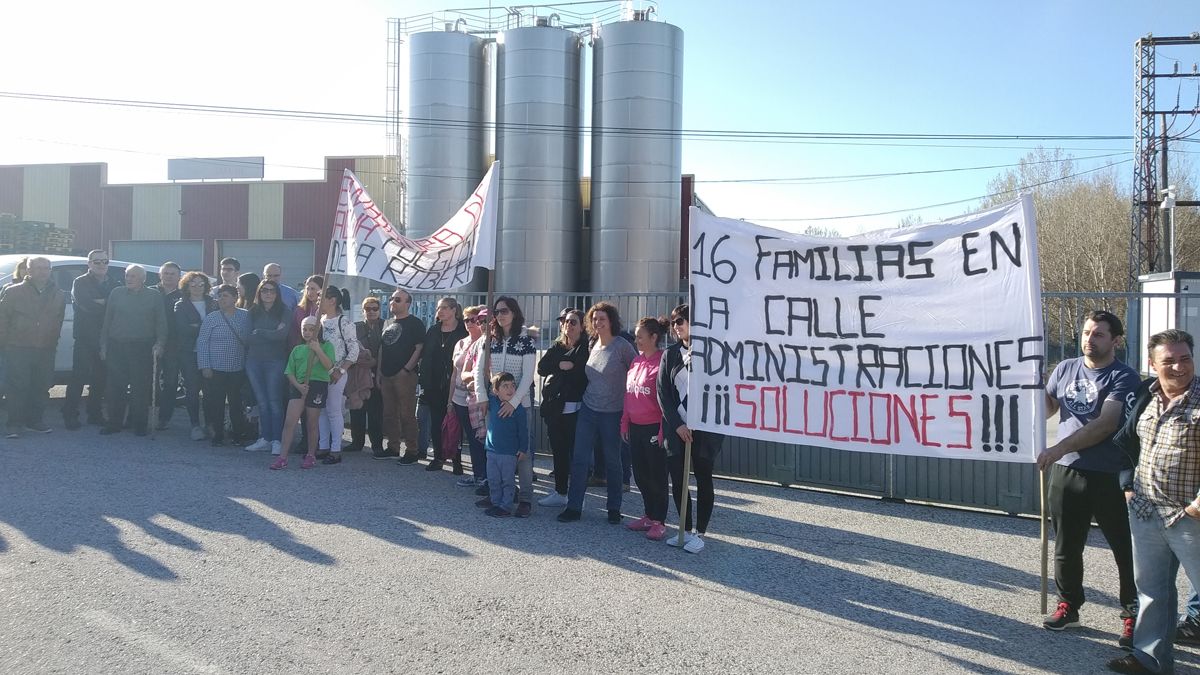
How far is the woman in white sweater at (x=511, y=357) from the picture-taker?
7207mm

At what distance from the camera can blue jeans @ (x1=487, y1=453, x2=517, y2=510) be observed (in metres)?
7.10

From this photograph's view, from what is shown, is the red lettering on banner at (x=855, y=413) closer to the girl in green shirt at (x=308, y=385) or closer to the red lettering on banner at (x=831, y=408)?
the red lettering on banner at (x=831, y=408)

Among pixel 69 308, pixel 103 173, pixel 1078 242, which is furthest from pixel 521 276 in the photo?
pixel 103 173

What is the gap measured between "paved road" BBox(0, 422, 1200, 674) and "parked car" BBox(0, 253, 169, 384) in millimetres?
3667

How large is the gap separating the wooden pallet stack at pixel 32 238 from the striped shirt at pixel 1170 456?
99.7ft

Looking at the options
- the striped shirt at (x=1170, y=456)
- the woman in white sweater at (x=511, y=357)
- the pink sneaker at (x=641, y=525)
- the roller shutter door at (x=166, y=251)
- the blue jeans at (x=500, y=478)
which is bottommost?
the pink sneaker at (x=641, y=525)

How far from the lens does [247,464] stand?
8883 mm

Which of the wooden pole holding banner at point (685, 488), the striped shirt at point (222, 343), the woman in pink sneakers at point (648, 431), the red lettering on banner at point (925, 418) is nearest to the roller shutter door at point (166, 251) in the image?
the striped shirt at point (222, 343)

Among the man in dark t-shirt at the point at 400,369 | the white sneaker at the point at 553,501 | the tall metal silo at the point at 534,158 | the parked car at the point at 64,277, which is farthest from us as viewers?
the tall metal silo at the point at 534,158

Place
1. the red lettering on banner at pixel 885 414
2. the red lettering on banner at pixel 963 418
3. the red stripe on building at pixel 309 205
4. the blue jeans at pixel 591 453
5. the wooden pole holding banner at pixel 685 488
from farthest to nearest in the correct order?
the red stripe on building at pixel 309 205 → the blue jeans at pixel 591 453 → the wooden pole holding banner at pixel 685 488 → the red lettering on banner at pixel 885 414 → the red lettering on banner at pixel 963 418

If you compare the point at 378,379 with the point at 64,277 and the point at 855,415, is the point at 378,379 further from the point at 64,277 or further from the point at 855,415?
the point at 855,415

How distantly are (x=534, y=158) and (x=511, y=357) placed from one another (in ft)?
51.0

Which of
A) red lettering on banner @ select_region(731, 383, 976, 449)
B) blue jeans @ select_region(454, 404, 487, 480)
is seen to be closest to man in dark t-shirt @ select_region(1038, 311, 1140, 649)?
red lettering on banner @ select_region(731, 383, 976, 449)

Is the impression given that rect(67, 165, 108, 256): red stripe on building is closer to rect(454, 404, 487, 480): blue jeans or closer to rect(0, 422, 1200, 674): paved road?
rect(0, 422, 1200, 674): paved road
